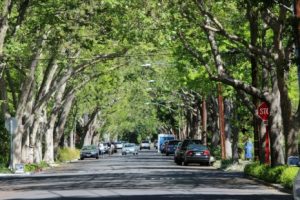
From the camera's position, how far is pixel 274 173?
26.8 metres

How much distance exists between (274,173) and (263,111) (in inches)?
179

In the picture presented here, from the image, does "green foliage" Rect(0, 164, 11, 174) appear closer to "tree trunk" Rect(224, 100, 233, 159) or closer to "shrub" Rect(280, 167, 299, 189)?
"tree trunk" Rect(224, 100, 233, 159)

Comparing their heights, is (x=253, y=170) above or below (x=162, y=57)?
below

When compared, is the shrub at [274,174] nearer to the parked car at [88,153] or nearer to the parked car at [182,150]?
the parked car at [182,150]

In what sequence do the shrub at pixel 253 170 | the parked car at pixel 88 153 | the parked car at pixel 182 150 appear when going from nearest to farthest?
the shrub at pixel 253 170, the parked car at pixel 182 150, the parked car at pixel 88 153

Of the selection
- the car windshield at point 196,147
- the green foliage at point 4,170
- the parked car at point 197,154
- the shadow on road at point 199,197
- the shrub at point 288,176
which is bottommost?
the shadow on road at point 199,197

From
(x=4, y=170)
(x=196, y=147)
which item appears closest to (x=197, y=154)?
(x=196, y=147)

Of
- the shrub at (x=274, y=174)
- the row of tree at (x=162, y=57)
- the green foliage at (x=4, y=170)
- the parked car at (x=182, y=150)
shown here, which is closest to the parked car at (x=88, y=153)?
the row of tree at (x=162, y=57)

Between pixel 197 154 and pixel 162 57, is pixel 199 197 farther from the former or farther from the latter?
pixel 162 57

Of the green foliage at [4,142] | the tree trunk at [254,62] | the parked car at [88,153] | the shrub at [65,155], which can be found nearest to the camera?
the tree trunk at [254,62]

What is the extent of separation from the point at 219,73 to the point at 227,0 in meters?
2.64

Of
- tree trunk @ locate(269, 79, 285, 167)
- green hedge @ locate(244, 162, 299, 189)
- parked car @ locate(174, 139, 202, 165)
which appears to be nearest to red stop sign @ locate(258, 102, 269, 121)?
tree trunk @ locate(269, 79, 285, 167)

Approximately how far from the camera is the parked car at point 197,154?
159 ft

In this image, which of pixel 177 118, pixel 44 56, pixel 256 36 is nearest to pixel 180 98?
pixel 177 118
